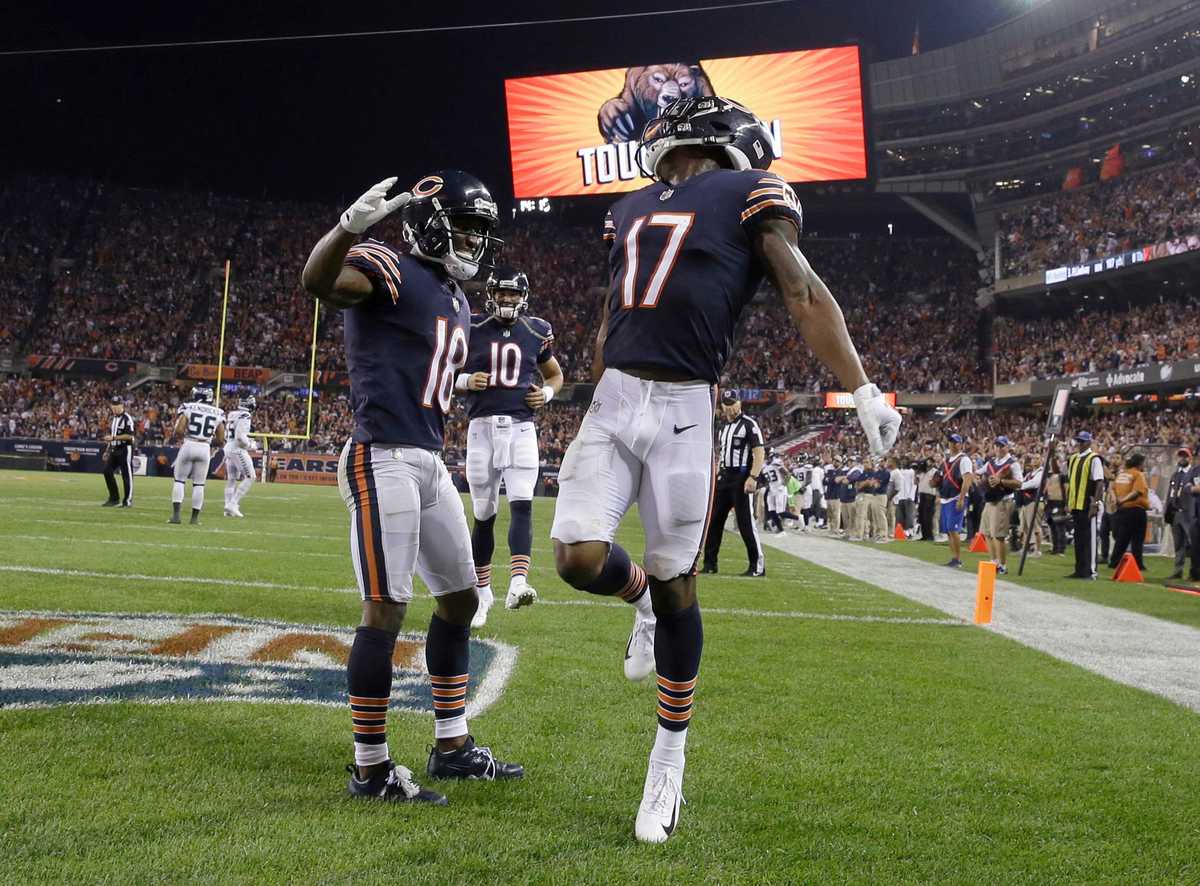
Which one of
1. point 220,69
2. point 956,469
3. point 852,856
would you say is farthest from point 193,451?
point 220,69

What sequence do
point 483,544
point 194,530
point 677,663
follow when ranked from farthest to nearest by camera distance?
point 194,530
point 483,544
point 677,663

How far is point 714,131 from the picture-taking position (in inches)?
130

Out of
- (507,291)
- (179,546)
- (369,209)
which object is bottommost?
(179,546)

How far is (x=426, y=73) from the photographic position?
44.3 m

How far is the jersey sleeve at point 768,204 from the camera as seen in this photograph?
3016 millimetres

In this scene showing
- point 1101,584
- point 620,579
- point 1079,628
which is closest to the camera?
point 620,579

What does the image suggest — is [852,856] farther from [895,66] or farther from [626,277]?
[895,66]

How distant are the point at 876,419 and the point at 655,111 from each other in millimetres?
35466

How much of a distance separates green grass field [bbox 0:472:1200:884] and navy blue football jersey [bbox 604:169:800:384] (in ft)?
4.50

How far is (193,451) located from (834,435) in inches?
1283

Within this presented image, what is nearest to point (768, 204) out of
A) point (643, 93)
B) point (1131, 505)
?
point (1131, 505)

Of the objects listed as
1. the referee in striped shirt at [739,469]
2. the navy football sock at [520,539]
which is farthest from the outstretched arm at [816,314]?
the referee in striped shirt at [739,469]

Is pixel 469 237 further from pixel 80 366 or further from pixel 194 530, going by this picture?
pixel 80 366

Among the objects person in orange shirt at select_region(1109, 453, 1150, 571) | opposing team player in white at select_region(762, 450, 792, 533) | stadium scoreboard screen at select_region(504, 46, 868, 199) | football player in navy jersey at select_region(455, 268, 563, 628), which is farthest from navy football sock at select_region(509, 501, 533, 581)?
stadium scoreboard screen at select_region(504, 46, 868, 199)
